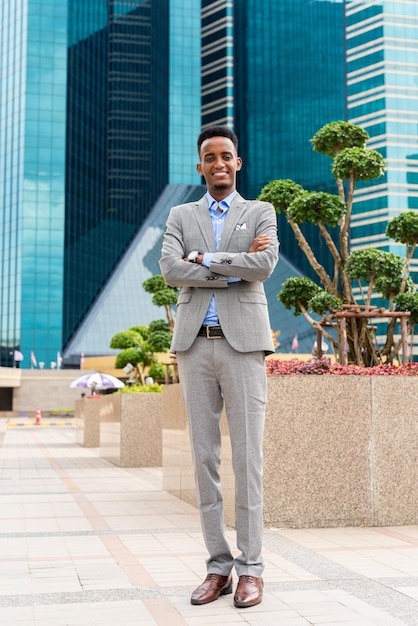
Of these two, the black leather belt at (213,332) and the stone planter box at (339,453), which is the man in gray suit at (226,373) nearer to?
the black leather belt at (213,332)

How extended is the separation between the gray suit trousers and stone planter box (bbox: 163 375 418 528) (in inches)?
102

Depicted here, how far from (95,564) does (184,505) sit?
A: 3.44 metres

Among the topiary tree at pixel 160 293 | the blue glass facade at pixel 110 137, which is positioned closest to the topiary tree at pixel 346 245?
the topiary tree at pixel 160 293

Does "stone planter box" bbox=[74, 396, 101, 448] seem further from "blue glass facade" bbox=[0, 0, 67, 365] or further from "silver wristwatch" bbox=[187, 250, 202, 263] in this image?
"blue glass facade" bbox=[0, 0, 67, 365]

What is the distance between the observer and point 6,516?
7.59m

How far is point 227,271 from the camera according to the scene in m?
4.13

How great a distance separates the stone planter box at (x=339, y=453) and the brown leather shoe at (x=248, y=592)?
8.74ft

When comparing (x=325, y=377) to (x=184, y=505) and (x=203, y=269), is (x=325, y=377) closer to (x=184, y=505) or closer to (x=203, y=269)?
(x=184, y=505)

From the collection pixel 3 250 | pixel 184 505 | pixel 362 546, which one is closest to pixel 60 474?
pixel 184 505

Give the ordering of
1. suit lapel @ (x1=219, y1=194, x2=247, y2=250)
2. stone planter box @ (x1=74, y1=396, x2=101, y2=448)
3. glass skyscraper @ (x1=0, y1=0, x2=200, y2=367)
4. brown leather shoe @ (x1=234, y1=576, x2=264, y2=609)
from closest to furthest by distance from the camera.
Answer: brown leather shoe @ (x1=234, y1=576, x2=264, y2=609), suit lapel @ (x1=219, y1=194, x2=247, y2=250), stone planter box @ (x1=74, y1=396, x2=101, y2=448), glass skyscraper @ (x1=0, y1=0, x2=200, y2=367)

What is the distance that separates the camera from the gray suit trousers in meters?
4.15

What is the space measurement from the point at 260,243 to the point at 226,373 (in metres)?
0.68

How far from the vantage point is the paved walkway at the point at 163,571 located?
3852 millimetres

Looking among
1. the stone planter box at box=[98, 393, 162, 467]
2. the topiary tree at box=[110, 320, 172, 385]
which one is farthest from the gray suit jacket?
the topiary tree at box=[110, 320, 172, 385]
